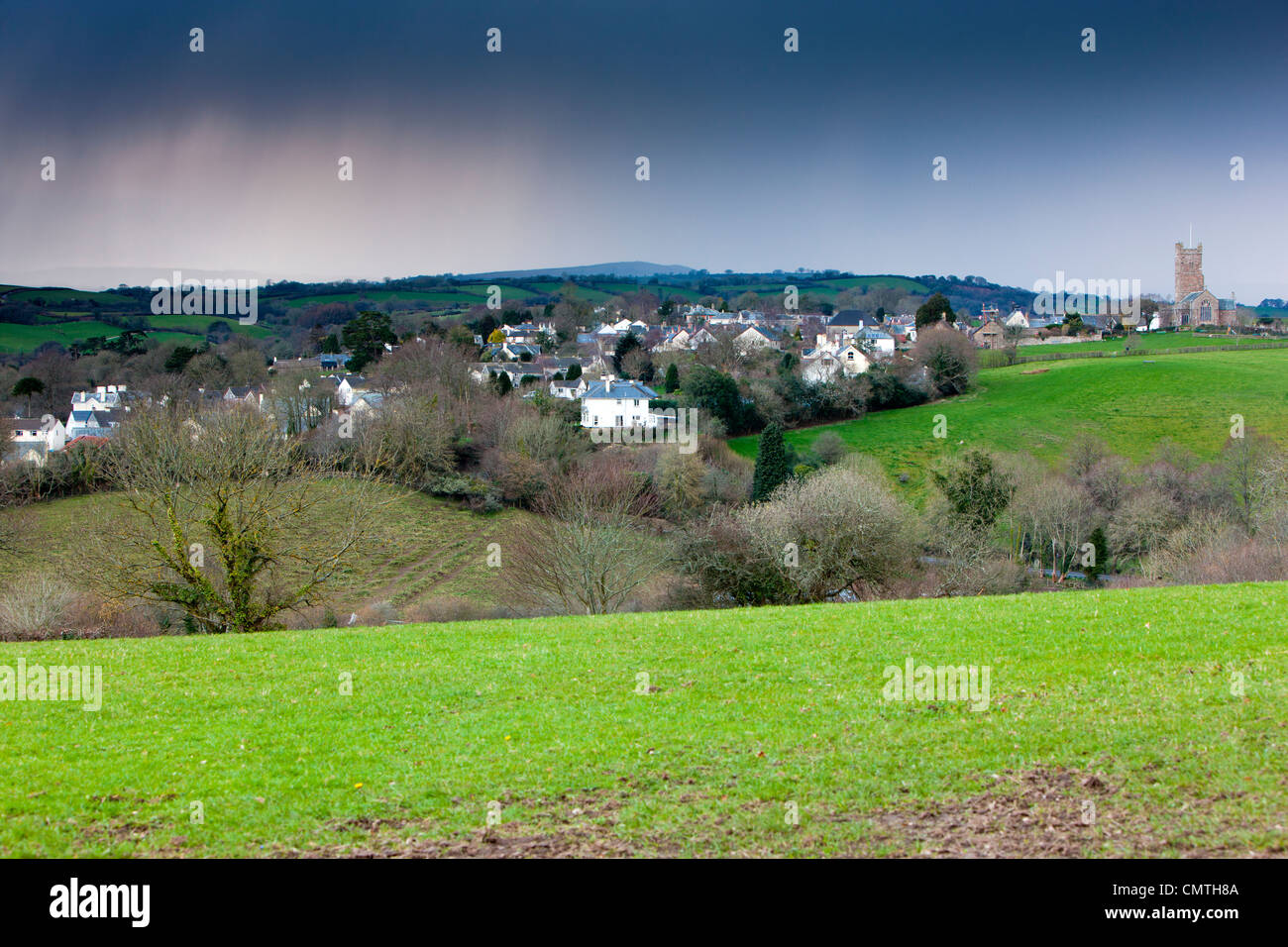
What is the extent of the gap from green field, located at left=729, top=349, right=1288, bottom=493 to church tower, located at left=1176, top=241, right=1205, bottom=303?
54.7 m

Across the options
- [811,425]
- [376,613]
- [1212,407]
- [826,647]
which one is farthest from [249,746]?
[1212,407]

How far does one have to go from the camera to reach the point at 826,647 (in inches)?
655

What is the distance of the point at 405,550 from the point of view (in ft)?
179

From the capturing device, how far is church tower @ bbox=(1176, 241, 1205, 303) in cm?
13812

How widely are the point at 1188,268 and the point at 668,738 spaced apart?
160140 mm

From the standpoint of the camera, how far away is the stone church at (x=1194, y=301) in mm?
129750

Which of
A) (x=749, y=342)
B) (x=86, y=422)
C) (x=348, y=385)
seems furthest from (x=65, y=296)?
(x=749, y=342)

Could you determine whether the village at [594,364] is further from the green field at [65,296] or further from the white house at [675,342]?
the green field at [65,296]

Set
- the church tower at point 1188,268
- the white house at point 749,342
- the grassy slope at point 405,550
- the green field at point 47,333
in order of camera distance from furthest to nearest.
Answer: the church tower at point 1188,268, the green field at point 47,333, the white house at point 749,342, the grassy slope at point 405,550

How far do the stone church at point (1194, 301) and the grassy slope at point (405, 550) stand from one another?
385 ft

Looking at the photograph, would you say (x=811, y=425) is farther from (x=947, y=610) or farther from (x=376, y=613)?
(x=947, y=610)

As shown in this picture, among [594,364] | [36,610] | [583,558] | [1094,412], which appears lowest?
[36,610]

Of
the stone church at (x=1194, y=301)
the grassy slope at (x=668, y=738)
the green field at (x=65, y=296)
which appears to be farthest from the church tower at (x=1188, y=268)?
the green field at (x=65, y=296)

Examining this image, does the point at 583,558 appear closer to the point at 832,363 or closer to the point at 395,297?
the point at 832,363
